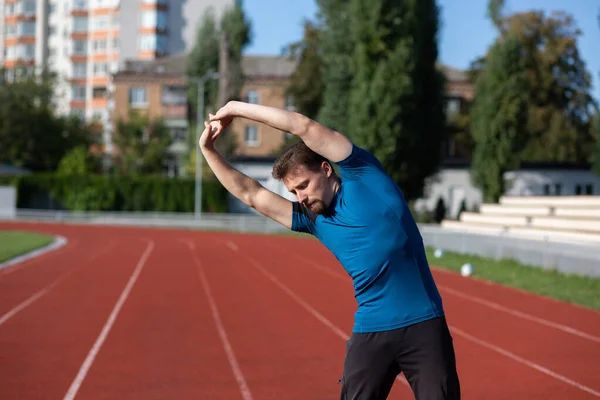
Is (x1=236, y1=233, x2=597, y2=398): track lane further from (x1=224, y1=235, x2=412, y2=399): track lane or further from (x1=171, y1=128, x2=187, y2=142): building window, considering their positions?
(x1=171, y1=128, x2=187, y2=142): building window

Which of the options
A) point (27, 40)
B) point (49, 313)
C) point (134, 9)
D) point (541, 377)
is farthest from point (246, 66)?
point (541, 377)

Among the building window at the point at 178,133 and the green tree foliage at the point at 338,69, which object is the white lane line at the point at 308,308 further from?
the building window at the point at 178,133

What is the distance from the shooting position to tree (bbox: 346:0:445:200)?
3550 centimetres

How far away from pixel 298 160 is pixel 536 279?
14077 mm

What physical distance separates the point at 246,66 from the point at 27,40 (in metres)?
39.3

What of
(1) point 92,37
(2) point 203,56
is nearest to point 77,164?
(2) point 203,56

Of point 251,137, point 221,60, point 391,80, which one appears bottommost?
point 251,137

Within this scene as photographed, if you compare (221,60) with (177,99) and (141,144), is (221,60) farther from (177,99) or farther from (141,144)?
(177,99)

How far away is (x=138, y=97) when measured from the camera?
61688mm

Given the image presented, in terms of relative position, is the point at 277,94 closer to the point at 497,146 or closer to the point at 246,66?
the point at 246,66

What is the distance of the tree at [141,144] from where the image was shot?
53.4 meters

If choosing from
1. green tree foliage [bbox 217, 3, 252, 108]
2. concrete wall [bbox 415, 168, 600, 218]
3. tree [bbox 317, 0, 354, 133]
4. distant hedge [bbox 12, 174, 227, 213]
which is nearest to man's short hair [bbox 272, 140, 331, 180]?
tree [bbox 317, 0, 354, 133]

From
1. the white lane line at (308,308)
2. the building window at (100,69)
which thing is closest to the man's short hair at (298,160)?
the white lane line at (308,308)

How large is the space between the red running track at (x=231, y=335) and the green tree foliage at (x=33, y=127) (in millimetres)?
43154
